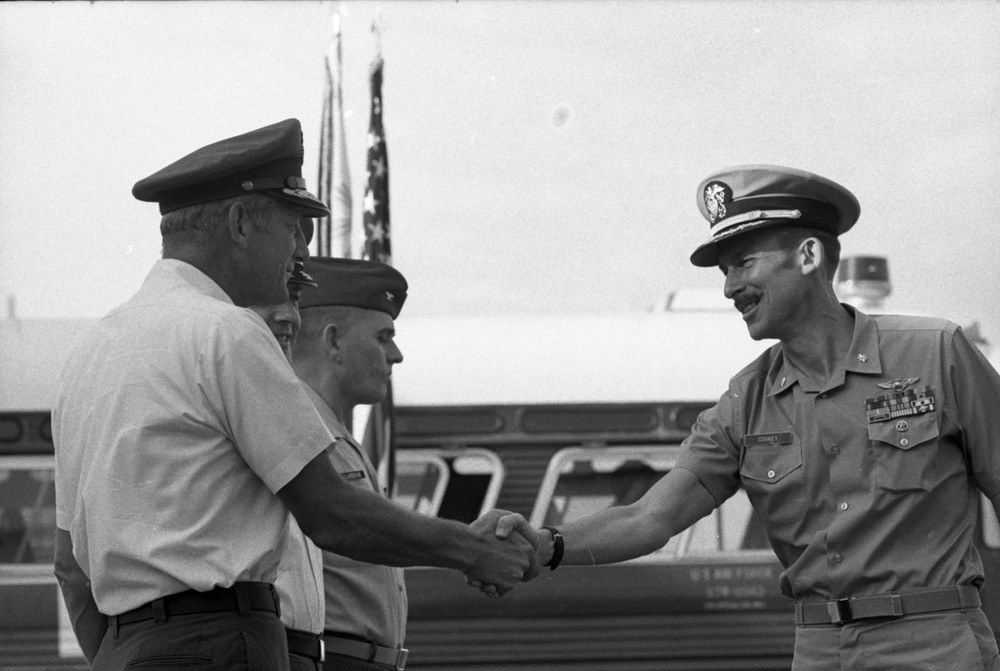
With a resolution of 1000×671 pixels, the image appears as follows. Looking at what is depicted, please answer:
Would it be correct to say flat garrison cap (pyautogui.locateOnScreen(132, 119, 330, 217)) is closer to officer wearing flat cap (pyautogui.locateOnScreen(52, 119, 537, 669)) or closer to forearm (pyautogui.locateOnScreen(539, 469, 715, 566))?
officer wearing flat cap (pyautogui.locateOnScreen(52, 119, 537, 669))

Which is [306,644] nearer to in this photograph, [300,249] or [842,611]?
[300,249]

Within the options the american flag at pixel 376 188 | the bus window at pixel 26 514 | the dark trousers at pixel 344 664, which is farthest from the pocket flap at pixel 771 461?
the american flag at pixel 376 188

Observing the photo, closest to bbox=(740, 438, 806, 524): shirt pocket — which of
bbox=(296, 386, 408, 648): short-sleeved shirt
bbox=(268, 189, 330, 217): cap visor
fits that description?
bbox=(296, 386, 408, 648): short-sleeved shirt

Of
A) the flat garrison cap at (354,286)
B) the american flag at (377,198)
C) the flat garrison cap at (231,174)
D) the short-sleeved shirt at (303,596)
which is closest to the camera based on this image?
the flat garrison cap at (231,174)

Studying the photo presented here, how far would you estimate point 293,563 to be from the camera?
318cm

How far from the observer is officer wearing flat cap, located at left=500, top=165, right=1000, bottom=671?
297 cm

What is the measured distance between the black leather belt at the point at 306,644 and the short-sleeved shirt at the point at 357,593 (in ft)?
1.09

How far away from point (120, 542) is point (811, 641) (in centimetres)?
168

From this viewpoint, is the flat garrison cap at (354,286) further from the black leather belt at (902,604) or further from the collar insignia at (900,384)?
the black leather belt at (902,604)

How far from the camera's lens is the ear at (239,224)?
255 centimetres

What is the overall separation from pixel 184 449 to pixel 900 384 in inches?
69.7

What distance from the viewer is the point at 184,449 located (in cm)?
226

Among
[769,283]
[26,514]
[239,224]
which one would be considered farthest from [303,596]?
[26,514]

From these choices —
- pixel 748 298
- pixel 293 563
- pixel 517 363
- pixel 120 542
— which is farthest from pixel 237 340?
pixel 517 363
